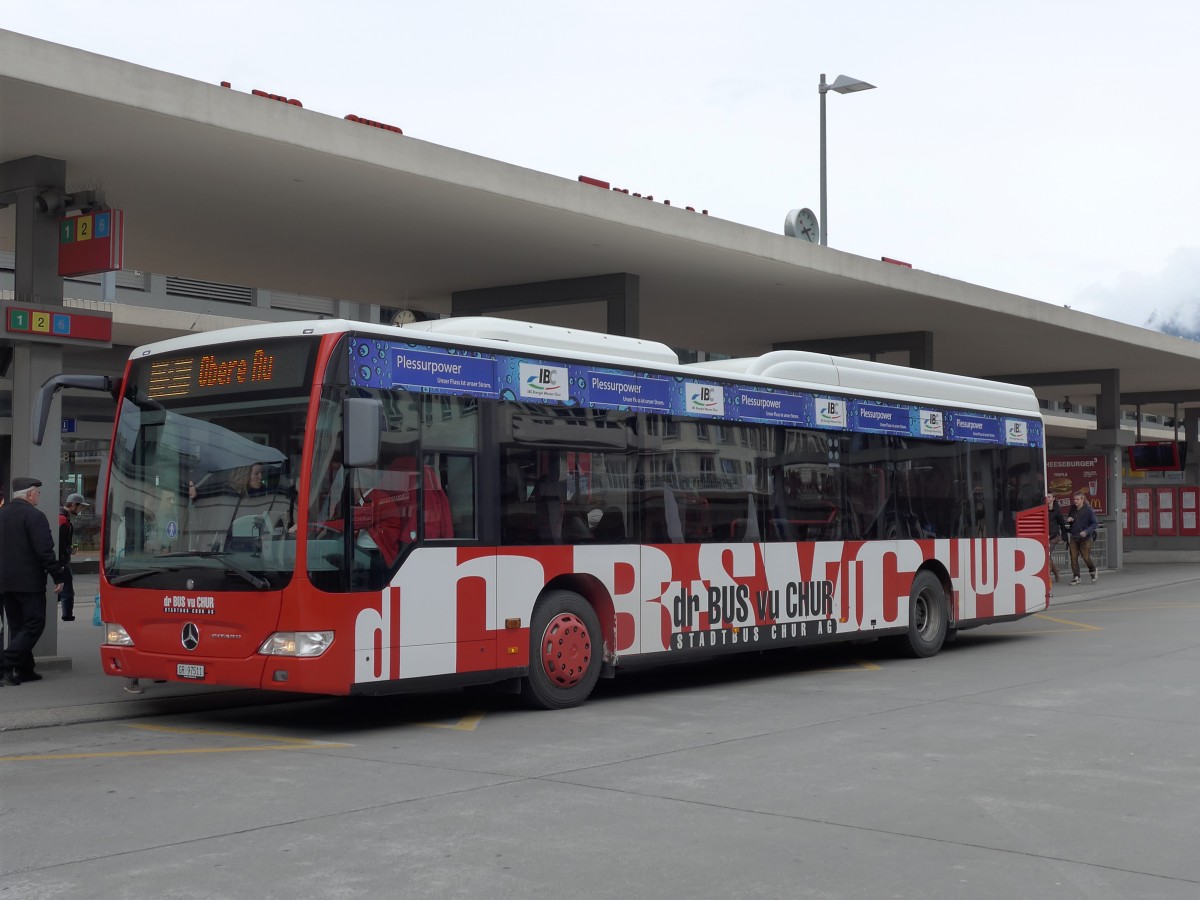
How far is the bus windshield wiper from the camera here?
9.88 metres

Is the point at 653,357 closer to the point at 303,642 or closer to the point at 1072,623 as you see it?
the point at 303,642

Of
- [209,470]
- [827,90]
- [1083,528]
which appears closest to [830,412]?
[209,470]

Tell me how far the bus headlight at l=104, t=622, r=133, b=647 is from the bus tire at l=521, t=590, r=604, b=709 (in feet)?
10.1

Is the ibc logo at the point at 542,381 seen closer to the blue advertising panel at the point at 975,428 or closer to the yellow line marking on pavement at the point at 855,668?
the yellow line marking on pavement at the point at 855,668

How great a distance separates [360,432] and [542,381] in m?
2.25

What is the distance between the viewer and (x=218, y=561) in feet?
33.2

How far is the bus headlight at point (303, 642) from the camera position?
9711 mm

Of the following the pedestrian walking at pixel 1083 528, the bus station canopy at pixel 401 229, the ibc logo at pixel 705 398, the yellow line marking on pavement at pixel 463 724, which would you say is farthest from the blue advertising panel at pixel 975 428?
the pedestrian walking at pixel 1083 528

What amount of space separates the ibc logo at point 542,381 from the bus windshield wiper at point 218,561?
264cm

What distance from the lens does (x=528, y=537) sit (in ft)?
36.7

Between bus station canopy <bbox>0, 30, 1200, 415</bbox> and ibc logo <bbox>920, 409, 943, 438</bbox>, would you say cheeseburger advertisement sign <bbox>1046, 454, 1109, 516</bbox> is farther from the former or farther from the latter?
ibc logo <bbox>920, 409, 943, 438</bbox>

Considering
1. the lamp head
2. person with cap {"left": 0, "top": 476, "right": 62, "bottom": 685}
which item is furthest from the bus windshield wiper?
the lamp head

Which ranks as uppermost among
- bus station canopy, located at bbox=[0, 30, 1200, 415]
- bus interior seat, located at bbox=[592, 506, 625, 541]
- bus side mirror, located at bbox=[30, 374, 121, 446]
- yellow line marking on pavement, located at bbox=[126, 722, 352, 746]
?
bus station canopy, located at bbox=[0, 30, 1200, 415]

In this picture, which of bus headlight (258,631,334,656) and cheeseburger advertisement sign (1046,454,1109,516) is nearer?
bus headlight (258,631,334,656)
